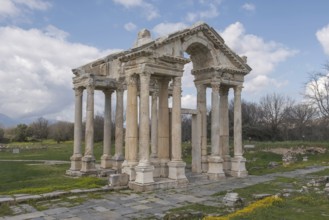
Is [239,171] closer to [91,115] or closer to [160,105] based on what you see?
[160,105]

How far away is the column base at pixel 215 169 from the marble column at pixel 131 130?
478cm

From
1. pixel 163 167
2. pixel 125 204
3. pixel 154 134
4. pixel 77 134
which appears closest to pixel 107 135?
pixel 77 134

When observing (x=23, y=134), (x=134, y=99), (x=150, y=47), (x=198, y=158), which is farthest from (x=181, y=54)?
(x=23, y=134)

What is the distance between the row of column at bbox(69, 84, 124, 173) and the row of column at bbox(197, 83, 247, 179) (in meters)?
6.04

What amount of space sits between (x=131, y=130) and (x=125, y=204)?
15.8 ft

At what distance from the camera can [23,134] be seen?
7550cm

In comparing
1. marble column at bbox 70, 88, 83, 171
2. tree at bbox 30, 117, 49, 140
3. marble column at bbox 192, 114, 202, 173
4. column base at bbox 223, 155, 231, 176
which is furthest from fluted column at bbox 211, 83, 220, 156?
tree at bbox 30, 117, 49, 140

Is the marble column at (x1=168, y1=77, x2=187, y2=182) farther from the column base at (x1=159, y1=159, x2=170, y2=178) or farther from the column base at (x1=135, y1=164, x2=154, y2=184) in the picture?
the column base at (x1=135, y1=164, x2=154, y2=184)

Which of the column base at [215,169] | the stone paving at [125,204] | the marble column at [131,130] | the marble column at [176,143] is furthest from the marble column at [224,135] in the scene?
the marble column at [131,130]

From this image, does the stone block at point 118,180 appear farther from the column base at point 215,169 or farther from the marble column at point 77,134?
the marble column at point 77,134

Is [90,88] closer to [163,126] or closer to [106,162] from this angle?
[106,162]

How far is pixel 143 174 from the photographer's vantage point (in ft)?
50.2

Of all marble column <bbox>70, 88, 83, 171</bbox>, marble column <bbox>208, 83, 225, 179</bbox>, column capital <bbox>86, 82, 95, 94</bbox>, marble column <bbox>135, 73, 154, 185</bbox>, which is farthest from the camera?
marble column <bbox>70, 88, 83, 171</bbox>

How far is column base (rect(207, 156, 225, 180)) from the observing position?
1888cm
